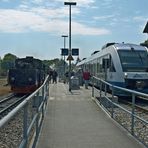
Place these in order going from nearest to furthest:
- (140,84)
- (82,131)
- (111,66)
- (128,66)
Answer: (82,131) < (140,84) < (128,66) < (111,66)

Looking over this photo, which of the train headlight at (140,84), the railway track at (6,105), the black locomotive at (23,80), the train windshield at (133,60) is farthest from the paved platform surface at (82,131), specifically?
the black locomotive at (23,80)

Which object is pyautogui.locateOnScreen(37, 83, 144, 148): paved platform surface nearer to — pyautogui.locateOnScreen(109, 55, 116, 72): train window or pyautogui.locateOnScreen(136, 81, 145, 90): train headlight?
pyautogui.locateOnScreen(136, 81, 145, 90): train headlight

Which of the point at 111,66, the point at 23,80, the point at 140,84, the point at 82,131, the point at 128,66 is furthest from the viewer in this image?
the point at 23,80

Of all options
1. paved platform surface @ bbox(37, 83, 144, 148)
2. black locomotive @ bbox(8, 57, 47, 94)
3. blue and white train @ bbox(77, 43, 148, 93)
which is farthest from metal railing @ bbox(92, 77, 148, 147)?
black locomotive @ bbox(8, 57, 47, 94)

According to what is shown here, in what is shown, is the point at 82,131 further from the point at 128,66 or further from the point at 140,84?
the point at 128,66

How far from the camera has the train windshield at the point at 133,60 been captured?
2630 cm

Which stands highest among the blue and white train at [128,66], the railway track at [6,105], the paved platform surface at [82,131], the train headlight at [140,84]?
the blue and white train at [128,66]

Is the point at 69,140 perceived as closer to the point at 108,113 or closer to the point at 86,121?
the point at 86,121

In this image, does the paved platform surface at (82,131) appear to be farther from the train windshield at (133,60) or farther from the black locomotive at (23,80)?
the black locomotive at (23,80)

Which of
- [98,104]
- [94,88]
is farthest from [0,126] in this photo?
[94,88]

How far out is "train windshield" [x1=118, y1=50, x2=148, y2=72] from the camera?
26297 millimetres

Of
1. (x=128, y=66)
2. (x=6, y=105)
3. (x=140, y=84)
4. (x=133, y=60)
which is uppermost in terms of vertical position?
(x=133, y=60)

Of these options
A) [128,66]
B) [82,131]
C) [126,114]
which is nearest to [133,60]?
[128,66]

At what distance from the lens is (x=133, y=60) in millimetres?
26828
